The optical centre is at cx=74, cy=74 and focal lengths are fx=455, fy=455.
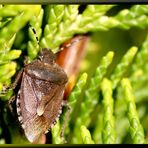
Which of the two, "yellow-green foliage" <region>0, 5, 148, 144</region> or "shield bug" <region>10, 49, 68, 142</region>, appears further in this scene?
"shield bug" <region>10, 49, 68, 142</region>

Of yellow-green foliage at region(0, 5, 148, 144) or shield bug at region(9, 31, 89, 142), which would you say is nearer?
yellow-green foliage at region(0, 5, 148, 144)

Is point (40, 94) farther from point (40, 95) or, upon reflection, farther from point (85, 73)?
point (85, 73)

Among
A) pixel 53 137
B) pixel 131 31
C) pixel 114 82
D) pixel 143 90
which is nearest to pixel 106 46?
pixel 131 31

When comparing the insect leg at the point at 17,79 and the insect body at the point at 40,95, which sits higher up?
the insect leg at the point at 17,79

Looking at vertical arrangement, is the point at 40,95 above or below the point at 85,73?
below

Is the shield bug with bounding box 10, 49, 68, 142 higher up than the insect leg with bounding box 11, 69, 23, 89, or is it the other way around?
the insect leg with bounding box 11, 69, 23, 89

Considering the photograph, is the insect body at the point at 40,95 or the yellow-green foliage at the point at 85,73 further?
the insect body at the point at 40,95

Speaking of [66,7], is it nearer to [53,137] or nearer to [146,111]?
[53,137]

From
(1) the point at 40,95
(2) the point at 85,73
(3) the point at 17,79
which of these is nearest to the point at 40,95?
(1) the point at 40,95
